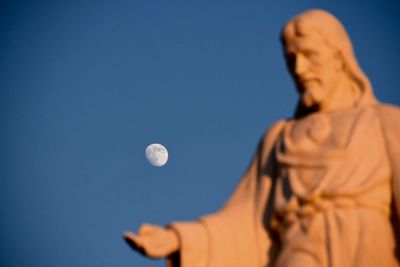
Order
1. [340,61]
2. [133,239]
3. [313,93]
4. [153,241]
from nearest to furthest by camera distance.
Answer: [133,239] < [153,241] < [313,93] < [340,61]

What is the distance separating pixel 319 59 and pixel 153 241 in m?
2.38

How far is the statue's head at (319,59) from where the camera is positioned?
8.12m

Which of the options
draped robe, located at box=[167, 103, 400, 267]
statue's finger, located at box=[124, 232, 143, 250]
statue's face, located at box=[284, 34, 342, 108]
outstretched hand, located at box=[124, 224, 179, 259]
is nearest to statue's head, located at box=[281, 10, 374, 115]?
statue's face, located at box=[284, 34, 342, 108]

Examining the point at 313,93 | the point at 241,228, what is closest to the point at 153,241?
the point at 241,228

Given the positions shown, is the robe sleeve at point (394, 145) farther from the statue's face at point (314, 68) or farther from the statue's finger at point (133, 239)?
the statue's finger at point (133, 239)

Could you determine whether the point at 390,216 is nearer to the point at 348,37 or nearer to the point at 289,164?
the point at 289,164

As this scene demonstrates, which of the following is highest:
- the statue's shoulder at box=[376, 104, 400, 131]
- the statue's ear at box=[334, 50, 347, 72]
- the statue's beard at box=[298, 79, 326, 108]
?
the statue's ear at box=[334, 50, 347, 72]

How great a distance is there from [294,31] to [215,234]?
210cm

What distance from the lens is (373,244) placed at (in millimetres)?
7301

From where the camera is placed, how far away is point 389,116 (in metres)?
7.86

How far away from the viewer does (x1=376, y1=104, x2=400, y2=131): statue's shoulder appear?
781 cm

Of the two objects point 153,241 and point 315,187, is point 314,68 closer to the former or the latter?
point 315,187

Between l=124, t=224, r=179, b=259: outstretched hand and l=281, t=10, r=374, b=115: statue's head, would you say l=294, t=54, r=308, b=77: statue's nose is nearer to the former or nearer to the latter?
l=281, t=10, r=374, b=115: statue's head

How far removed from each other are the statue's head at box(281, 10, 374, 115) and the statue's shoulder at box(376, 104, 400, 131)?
27cm
